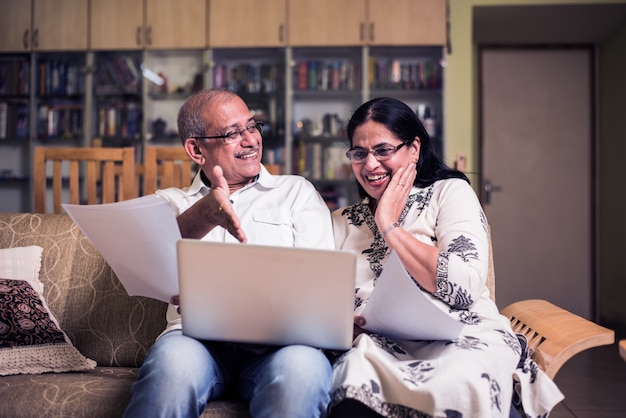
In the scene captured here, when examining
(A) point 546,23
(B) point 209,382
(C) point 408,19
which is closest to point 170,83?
(C) point 408,19

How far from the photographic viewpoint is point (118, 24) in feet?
13.7

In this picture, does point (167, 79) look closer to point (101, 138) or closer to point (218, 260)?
point (101, 138)

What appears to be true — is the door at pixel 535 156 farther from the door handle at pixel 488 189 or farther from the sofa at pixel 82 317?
the sofa at pixel 82 317

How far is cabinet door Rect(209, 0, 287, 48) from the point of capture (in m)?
4.08

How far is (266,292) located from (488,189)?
4.03 metres

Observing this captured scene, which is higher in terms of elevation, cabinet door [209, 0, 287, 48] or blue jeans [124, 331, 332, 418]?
cabinet door [209, 0, 287, 48]

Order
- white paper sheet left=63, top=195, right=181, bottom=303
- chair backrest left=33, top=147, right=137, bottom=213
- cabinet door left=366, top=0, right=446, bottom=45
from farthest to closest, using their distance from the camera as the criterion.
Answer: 1. cabinet door left=366, top=0, right=446, bottom=45
2. chair backrest left=33, top=147, right=137, bottom=213
3. white paper sheet left=63, top=195, right=181, bottom=303

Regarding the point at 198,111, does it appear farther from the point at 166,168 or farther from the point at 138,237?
the point at 166,168

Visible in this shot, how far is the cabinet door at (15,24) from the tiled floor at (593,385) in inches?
154

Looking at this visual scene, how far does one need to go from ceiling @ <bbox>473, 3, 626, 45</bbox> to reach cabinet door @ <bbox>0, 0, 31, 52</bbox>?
10.1 ft

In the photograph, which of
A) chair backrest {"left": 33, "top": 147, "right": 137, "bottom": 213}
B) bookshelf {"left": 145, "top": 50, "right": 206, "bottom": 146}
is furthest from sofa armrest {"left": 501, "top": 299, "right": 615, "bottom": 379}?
bookshelf {"left": 145, "top": 50, "right": 206, "bottom": 146}

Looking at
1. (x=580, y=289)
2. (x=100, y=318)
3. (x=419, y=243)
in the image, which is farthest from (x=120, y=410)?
(x=580, y=289)

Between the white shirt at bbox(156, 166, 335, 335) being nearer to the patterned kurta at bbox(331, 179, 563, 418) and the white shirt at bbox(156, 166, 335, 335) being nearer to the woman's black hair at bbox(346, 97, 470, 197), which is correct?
the patterned kurta at bbox(331, 179, 563, 418)

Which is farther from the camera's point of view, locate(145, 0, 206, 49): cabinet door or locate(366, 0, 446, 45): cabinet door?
locate(145, 0, 206, 49): cabinet door
